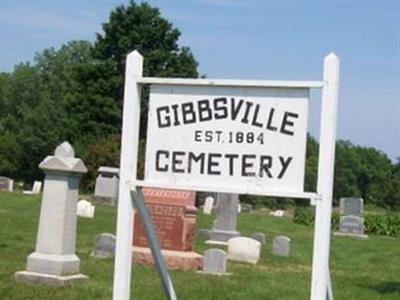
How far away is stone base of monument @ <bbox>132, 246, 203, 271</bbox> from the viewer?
A: 44.9 feet

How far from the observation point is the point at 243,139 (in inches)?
212

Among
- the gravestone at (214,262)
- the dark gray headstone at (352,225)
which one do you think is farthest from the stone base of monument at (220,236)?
the dark gray headstone at (352,225)

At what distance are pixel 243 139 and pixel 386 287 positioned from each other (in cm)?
843

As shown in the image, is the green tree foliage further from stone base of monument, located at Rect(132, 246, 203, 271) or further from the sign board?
the sign board

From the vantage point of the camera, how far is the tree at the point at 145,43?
58.2 meters

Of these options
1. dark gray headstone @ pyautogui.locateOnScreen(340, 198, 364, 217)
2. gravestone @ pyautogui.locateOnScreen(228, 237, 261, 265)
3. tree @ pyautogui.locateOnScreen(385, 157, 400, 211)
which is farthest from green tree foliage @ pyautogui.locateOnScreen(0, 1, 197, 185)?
gravestone @ pyautogui.locateOnScreen(228, 237, 261, 265)

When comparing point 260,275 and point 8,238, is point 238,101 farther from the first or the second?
point 8,238

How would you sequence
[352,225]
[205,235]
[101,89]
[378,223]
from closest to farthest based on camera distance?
[205,235] < [352,225] < [378,223] < [101,89]

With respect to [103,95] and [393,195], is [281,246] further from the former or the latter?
[393,195]

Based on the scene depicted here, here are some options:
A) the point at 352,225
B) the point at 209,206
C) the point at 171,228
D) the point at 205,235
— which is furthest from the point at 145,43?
the point at 171,228

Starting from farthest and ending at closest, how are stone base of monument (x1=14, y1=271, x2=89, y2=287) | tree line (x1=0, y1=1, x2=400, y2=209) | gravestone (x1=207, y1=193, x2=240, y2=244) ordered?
1. tree line (x1=0, y1=1, x2=400, y2=209)
2. gravestone (x1=207, y1=193, x2=240, y2=244)
3. stone base of monument (x1=14, y1=271, x2=89, y2=287)

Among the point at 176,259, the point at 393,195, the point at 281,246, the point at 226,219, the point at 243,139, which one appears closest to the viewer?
the point at 243,139

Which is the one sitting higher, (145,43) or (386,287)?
(145,43)

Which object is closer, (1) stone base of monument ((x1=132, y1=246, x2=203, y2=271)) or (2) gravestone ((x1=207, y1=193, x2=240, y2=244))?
(1) stone base of monument ((x1=132, y1=246, x2=203, y2=271))
